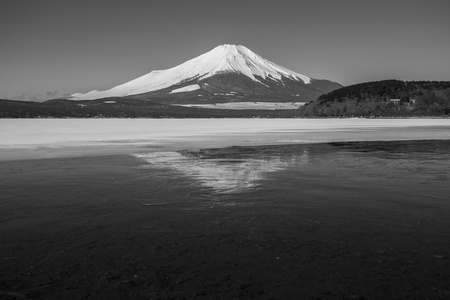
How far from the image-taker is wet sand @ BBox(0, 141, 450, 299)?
5.08 meters

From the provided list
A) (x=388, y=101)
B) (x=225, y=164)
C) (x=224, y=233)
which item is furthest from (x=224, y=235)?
(x=388, y=101)

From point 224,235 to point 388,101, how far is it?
467 ft

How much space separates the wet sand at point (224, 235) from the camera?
200 inches

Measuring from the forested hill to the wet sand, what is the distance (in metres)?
127

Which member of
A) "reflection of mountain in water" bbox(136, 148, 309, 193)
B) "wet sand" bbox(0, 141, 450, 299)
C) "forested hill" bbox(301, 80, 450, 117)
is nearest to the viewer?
"wet sand" bbox(0, 141, 450, 299)

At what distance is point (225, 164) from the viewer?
16.3 metres

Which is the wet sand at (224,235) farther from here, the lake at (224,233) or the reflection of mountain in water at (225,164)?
the reflection of mountain in water at (225,164)

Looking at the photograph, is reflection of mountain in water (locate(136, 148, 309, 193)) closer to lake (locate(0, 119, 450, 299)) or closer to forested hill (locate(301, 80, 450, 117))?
lake (locate(0, 119, 450, 299))

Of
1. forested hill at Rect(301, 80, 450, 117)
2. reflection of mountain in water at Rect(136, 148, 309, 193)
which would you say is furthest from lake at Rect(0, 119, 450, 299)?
forested hill at Rect(301, 80, 450, 117)

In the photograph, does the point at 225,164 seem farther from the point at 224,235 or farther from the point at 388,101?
the point at 388,101

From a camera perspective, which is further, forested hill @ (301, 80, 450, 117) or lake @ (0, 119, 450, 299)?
forested hill @ (301, 80, 450, 117)

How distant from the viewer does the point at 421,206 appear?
9.23 m

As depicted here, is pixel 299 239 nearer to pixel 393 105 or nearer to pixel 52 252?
pixel 52 252

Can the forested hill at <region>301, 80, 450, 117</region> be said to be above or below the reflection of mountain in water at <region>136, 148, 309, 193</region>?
above
